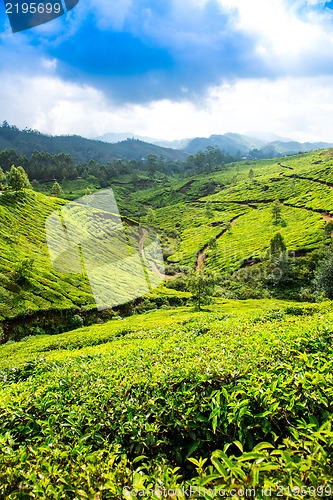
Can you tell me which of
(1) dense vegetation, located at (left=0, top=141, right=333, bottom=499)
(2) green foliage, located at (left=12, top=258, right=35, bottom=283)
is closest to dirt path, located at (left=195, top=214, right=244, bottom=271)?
(2) green foliage, located at (left=12, top=258, right=35, bottom=283)

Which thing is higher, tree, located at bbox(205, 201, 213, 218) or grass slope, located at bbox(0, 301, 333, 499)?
tree, located at bbox(205, 201, 213, 218)

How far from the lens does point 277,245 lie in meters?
49.6

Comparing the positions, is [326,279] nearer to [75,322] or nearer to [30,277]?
[75,322]

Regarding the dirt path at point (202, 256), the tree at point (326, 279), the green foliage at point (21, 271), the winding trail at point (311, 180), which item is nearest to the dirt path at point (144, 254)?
the dirt path at point (202, 256)

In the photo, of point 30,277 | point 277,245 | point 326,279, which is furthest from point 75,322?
point 277,245

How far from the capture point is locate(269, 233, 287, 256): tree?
1920 inches

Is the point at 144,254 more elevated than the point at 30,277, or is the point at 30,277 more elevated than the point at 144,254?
the point at 30,277

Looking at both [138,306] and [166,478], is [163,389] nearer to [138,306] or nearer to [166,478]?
[166,478]

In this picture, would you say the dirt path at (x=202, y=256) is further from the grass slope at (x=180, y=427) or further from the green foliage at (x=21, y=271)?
the grass slope at (x=180, y=427)

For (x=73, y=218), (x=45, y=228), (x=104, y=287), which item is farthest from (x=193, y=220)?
(x=104, y=287)

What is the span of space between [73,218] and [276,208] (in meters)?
62.6

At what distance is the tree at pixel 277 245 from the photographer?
48763mm

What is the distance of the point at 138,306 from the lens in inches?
1335

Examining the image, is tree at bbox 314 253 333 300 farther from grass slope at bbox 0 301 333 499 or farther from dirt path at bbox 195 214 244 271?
grass slope at bbox 0 301 333 499
